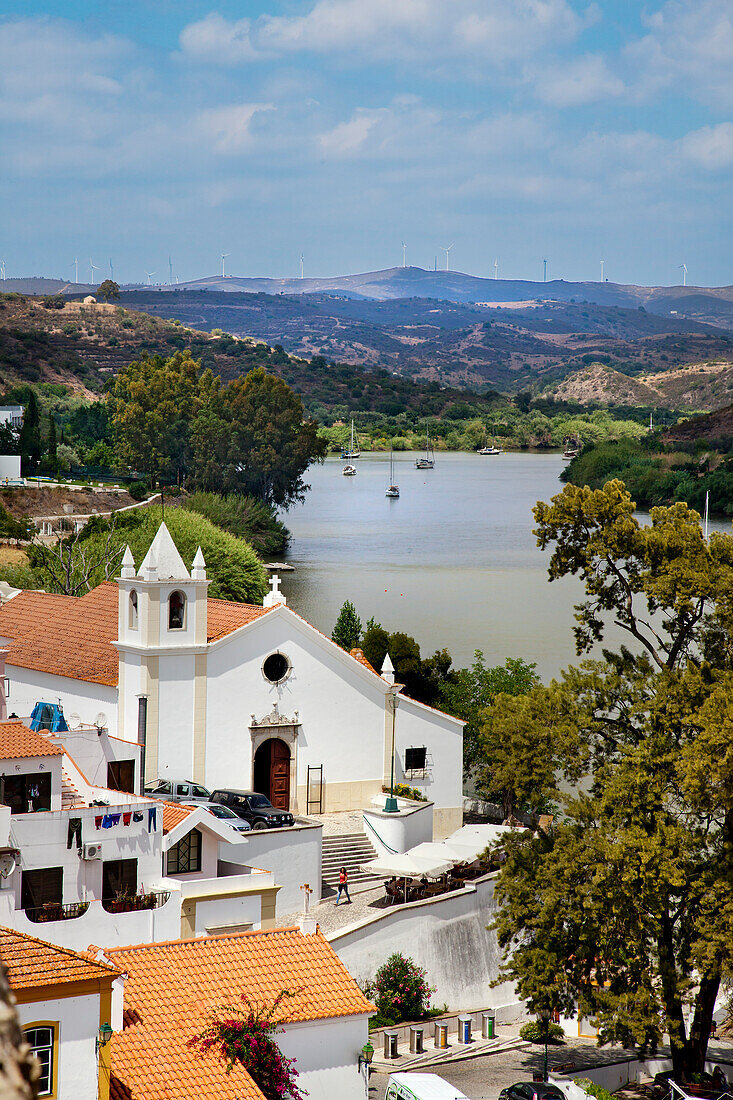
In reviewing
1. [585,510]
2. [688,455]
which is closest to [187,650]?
[585,510]

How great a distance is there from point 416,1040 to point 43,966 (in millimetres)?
9422

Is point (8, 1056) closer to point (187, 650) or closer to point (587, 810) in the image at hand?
point (587, 810)

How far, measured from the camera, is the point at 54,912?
16.2 metres

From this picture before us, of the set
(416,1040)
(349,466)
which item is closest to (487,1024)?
(416,1040)

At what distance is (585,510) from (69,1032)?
10.4 meters

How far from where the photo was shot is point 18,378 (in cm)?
13412

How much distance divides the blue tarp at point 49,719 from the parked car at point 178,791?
203 centimetres

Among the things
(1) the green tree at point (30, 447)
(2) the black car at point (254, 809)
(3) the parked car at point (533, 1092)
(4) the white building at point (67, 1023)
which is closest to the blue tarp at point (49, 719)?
(2) the black car at point (254, 809)

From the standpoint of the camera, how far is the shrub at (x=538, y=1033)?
1878cm

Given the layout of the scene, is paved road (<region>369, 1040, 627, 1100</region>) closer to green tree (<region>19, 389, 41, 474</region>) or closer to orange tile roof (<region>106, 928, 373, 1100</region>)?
orange tile roof (<region>106, 928, 373, 1100</region>)

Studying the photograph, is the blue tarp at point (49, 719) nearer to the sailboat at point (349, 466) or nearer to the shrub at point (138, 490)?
the shrub at point (138, 490)

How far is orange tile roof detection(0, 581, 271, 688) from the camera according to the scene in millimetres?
26062

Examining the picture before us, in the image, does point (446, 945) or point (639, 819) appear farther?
point (446, 945)

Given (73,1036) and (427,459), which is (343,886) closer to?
(73,1036)
